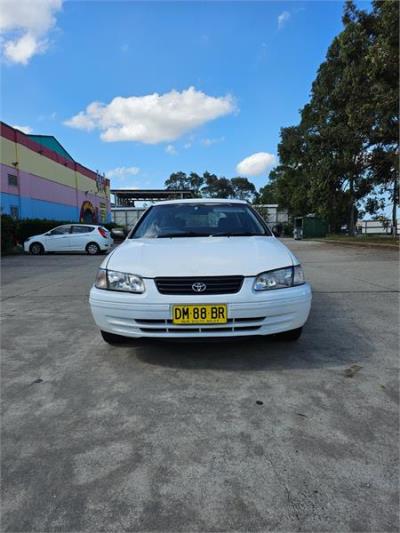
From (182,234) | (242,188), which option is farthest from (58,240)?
(242,188)

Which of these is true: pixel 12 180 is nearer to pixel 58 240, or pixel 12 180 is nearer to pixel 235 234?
pixel 58 240

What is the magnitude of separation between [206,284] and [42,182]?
2302cm

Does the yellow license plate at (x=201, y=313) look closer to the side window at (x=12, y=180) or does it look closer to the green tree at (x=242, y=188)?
the side window at (x=12, y=180)

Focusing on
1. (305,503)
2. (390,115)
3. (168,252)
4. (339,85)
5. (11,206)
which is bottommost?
(305,503)

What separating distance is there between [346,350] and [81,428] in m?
2.44

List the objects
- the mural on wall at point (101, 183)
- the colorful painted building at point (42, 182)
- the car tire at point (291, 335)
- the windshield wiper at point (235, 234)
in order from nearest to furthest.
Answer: the car tire at point (291, 335)
the windshield wiper at point (235, 234)
the colorful painted building at point (42, 182)
the mural on wall at point (101, 183)

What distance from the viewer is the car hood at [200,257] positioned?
292 cm

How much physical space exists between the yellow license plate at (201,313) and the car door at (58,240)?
14.8m

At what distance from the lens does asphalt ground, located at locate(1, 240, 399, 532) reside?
5.20 feet

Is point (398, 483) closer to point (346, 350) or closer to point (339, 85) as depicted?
point (346, 350)

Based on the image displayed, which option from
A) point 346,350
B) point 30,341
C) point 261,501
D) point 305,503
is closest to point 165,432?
point 261,501

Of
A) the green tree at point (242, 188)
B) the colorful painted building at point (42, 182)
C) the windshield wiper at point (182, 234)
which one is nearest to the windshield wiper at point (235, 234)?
the windshield wiper at point (182, 234)

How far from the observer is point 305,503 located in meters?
1.62

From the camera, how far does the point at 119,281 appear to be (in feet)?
9.99
